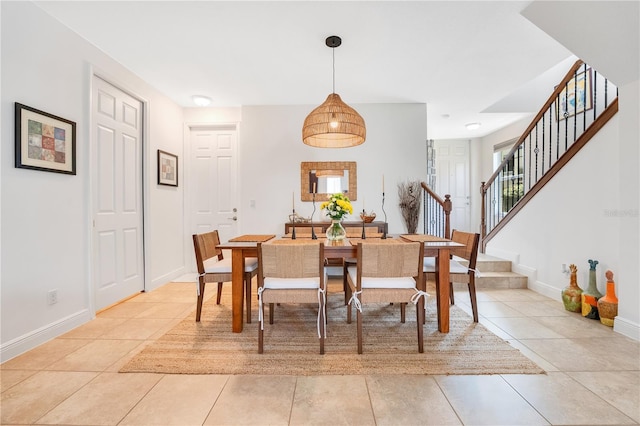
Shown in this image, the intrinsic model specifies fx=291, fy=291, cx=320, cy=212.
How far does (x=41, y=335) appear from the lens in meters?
2.20

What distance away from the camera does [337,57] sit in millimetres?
3014

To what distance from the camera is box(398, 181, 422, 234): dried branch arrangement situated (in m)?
4.36

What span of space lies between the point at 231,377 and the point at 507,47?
371 cm

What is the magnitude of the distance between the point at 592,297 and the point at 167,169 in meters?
5.00

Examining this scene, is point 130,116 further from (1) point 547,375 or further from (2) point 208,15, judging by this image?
(1) point 547,375

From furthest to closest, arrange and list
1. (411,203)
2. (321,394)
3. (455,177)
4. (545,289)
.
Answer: (455,177)
(411,203)
(545,289)
(321,394)

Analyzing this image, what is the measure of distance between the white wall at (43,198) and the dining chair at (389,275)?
7.81 ft

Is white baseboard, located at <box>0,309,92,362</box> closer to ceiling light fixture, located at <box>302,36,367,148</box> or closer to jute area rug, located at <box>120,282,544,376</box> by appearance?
jute area rug, located at <box>120,282,544,376</box>

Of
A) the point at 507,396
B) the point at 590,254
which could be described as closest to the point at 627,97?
the point at 590,254

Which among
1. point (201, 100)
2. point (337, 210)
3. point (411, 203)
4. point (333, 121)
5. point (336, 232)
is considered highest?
point (201, 100)

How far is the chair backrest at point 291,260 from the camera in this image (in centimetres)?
200

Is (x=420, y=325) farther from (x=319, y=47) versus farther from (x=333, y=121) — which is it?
(x=319, y=47)

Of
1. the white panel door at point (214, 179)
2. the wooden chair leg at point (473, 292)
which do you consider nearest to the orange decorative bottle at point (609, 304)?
the wooden chair leg at point (473, 292)

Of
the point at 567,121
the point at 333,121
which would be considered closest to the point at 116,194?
the point at 333,121
